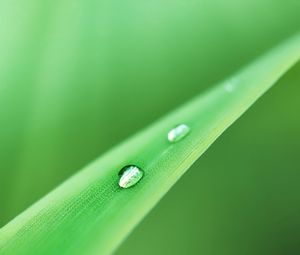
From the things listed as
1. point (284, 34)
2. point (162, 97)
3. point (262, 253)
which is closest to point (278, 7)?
point (284, 34)

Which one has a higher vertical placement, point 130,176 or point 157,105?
point 157,105

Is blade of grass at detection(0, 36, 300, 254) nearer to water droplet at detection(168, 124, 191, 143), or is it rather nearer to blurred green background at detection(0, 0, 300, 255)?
water droplet at detection(168, 124, 191, 143)

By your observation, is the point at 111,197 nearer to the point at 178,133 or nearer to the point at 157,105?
the point at 178,133

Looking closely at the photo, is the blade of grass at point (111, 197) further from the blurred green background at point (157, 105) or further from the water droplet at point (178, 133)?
the blurred green background at point (157, 105)

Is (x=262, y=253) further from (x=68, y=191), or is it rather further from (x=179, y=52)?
(x=179, y=52)

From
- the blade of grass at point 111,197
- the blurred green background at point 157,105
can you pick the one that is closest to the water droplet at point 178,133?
the blade of grass at point 111,197

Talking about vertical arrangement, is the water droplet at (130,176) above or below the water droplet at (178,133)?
below

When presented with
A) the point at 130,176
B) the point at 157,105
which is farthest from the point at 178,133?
the point at 157,105
